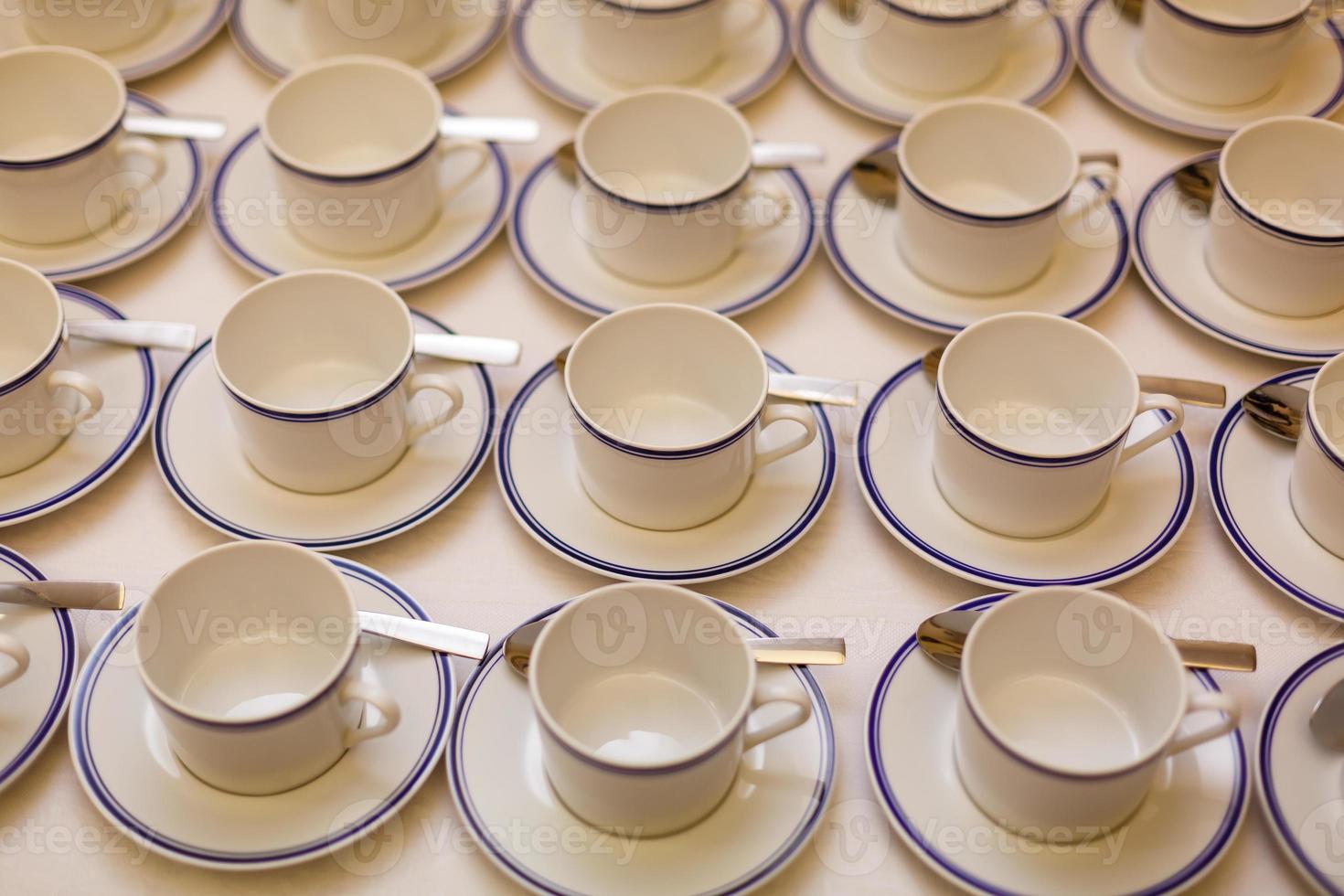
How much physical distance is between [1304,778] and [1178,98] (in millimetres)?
615

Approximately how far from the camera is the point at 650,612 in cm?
76

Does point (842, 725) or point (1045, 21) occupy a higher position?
point (1045, 21)

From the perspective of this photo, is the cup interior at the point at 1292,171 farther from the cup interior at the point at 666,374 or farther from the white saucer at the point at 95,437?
the white saucer at the point at 95,437

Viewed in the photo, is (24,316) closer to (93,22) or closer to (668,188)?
(93,22)

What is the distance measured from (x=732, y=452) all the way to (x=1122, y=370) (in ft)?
0.87

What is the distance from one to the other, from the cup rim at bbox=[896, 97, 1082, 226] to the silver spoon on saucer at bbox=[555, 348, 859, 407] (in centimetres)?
16

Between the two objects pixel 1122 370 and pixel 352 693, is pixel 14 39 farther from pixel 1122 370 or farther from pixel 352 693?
pixel 1122 370

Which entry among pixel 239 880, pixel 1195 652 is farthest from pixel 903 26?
pixel 239 880

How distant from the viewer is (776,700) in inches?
28.3

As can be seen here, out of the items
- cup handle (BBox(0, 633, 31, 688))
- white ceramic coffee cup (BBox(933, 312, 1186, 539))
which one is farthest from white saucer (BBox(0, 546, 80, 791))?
white ceramic coffee cup (BBox(933, 312, 1186, 539))

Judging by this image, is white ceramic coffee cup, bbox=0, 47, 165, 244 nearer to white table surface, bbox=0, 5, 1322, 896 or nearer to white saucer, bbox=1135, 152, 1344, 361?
white table surface, bbox=0, 5, 1322, 896

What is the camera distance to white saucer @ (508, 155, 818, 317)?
3.28 feet

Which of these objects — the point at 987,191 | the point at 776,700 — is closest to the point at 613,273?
the point at 987,191

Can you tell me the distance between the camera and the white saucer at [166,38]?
1151mm
